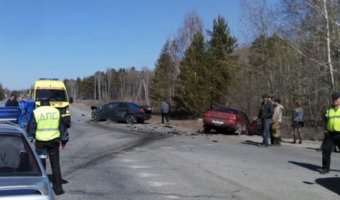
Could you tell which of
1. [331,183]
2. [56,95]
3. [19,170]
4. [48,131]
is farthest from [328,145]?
[56,95]

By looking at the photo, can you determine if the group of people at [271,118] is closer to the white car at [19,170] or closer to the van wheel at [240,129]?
the van wheel at [240,129]

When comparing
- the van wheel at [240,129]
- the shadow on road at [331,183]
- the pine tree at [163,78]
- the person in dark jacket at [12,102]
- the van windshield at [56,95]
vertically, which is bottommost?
the shadow on road at [331,183]

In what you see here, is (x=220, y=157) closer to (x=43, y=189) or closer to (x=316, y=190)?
(x=316, y=190)

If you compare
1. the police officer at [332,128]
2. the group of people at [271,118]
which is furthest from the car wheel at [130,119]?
the police officer at [332,128]

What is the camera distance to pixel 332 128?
12.1 meters

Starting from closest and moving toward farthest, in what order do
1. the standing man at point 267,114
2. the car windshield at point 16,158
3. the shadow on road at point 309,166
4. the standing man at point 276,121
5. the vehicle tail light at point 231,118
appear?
1. the car windshield at point 16,158
2. the shadow on road at point 309,166
3. the standing man at point 267,114
4. the standing man at point 276,121
5. the vehicle tail light at point 231,118

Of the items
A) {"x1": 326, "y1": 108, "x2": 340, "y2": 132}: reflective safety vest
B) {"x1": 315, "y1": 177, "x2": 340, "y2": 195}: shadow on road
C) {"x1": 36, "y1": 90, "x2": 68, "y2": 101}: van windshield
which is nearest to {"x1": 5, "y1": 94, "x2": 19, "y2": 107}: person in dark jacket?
{"x1": 36, "y1": 90, "x2": 68, "y2": 101}: van windshield

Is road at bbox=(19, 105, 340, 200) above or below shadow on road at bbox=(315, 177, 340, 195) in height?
above

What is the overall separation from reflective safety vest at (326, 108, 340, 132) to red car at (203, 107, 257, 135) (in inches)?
619

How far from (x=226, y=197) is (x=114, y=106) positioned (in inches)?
1121

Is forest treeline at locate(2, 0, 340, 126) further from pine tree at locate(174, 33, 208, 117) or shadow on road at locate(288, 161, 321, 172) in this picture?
shadow on road at locate(288, 161, 321, 172)

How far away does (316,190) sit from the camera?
34.1ft

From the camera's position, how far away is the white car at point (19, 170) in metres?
4.97

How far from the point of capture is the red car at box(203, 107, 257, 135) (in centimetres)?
2803
